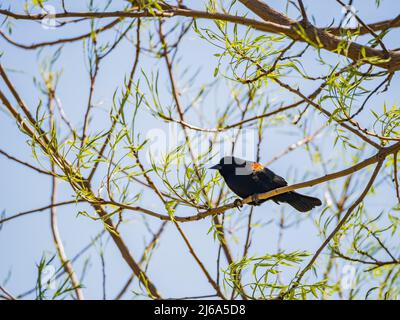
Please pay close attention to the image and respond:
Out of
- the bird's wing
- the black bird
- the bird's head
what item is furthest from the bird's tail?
the bird's head

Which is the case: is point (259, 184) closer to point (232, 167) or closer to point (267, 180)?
point (267, 180)

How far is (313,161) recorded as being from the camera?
3.35m

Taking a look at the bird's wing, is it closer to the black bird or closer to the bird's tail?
the black bird

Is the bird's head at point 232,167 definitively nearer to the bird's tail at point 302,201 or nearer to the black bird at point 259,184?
the black bird at point 259,184

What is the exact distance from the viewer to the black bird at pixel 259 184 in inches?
121

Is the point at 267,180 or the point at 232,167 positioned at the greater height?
the point at 232,167

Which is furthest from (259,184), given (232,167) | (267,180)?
(232,167)

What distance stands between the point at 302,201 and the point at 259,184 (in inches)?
→ 9.9

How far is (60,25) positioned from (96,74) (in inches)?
16.8

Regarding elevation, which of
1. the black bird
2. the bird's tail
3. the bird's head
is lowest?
the bird's tail

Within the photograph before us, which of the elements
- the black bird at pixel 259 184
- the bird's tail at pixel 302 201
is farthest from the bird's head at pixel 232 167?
the bird's tail at pixel 302 201

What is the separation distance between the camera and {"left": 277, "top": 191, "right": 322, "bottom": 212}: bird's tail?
307cm

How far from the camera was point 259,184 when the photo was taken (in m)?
3.17
